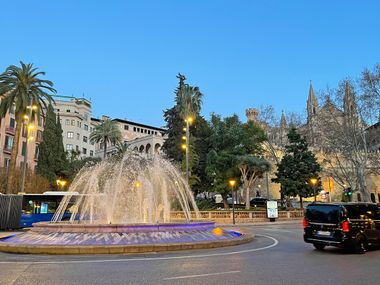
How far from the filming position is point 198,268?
29.9ft

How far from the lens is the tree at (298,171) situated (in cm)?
4622

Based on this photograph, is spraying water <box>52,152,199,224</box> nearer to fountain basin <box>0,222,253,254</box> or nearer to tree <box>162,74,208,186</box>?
fountain basin <box>0,222,253,254</box>

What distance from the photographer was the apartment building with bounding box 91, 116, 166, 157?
78.6m

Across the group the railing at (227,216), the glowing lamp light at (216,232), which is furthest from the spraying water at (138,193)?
the railing at (227,216)

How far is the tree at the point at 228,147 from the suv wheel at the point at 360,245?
3137 cm

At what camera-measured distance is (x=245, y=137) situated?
47.3 meters

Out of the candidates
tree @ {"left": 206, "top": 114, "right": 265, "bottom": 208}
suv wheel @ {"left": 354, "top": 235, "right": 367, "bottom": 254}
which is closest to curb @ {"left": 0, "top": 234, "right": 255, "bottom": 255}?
suv wheel @ {"left": 354, "top": 235, "right": 367, "bottom": 254}

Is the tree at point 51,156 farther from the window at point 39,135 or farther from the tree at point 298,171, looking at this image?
the tree at point 298,171

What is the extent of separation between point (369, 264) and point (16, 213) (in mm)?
25043

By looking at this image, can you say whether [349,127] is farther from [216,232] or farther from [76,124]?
[76,124]

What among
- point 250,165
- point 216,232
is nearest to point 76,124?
point 250,165

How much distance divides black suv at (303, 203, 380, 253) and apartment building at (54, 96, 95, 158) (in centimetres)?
7229

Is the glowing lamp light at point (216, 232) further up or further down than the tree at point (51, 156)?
further down

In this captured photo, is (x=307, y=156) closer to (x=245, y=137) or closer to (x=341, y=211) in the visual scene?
(x=245, y=137)
